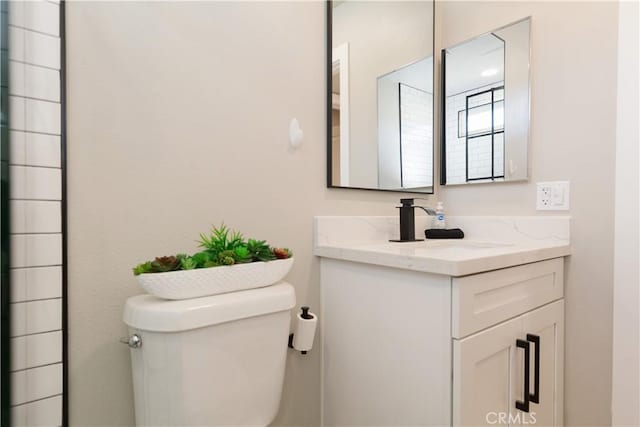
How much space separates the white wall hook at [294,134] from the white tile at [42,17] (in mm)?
622

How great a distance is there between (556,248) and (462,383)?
2.09 feet

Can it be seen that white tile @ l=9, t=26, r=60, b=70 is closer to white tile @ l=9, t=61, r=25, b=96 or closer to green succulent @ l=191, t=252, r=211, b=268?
white tile @ l=9, t=61, r=25, b=96

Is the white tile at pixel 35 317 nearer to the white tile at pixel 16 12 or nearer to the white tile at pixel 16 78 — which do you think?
the white tile at pixel 16 78

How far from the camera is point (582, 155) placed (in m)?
1.17

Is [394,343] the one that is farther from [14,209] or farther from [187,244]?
[14,209]

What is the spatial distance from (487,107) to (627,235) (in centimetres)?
66

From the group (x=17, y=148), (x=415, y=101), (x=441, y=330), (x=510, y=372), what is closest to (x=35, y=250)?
(x=17, y=148)

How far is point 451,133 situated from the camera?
1.54 meters

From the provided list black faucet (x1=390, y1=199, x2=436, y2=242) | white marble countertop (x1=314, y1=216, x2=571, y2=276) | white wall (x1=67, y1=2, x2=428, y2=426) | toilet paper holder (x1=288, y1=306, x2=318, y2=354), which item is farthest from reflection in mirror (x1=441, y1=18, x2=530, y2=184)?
toilet paper holder (x1=288, y1=306, x2=318, y2=354)

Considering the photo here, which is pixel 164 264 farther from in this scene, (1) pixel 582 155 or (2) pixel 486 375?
(1) pixel 582 155

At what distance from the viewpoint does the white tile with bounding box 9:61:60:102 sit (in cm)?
67

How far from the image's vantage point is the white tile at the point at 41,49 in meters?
0.71

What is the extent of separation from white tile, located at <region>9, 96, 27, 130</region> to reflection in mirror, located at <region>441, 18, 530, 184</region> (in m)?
1.47

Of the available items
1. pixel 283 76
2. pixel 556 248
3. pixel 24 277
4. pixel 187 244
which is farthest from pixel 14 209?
pixel 556 248
